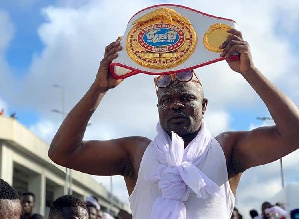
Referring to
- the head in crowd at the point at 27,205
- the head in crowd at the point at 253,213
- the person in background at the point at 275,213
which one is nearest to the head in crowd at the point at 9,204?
the head in crowd at the point at 27,205

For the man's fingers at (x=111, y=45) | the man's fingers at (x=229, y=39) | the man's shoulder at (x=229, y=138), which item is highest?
the man's fingers at (x=111, y=45)

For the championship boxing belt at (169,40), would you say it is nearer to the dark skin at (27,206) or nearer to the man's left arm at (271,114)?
the man's left arm at (271,114)

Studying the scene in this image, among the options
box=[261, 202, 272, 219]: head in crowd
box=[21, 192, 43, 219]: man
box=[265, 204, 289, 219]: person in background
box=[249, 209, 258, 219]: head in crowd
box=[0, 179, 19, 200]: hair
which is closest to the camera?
box=[0, 179, 19, 200]: hair

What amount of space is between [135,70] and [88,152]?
0.49 m

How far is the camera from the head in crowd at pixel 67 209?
13.6 feet

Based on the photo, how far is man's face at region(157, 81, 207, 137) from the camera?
279 centimetres

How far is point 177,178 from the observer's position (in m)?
2.62

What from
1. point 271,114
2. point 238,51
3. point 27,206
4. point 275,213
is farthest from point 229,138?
point 275,213

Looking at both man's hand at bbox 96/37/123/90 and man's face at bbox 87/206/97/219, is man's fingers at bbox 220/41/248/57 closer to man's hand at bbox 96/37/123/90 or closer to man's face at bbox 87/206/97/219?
man's hand at bbox 96/37/123/90

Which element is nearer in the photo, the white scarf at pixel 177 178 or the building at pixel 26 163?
the white scarf at pixel 177 178

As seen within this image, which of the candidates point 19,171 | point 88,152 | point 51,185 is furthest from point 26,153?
point 88,152

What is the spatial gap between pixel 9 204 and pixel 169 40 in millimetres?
1092

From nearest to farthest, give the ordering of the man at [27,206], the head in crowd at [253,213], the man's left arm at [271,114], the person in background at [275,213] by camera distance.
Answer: the man's left arm at [271,114] → the man at [27,206] → the person in background at [275,213] → the head in crowd at [253,213]

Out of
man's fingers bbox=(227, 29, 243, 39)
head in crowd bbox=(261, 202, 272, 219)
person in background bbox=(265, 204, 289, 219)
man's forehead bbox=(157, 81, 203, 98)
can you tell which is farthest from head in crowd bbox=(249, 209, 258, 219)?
man's fingers bbox=(227, 29, 243, 39)
